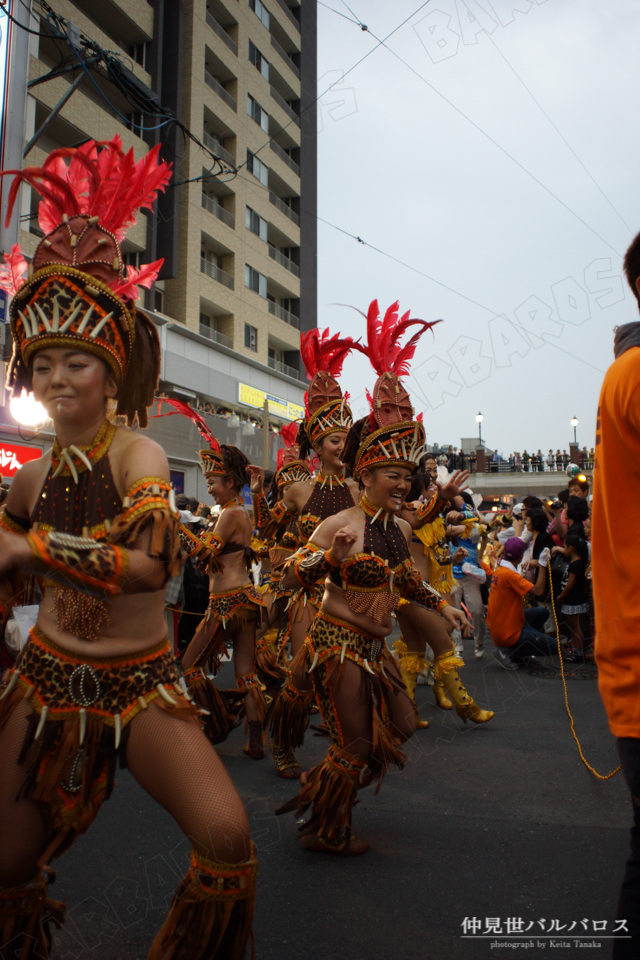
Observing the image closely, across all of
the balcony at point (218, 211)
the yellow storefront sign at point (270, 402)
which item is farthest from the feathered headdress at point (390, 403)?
the balcony at point (218, 211)

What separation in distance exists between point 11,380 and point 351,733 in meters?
2.20

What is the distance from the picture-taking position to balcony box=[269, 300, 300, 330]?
91.5ft

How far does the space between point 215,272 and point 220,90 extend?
6275mm

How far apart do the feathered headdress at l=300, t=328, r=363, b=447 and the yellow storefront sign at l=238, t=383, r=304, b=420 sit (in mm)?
16130

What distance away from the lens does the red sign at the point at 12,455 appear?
35.2 ft

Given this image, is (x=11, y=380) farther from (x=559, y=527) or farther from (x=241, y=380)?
(x=241, y=380)

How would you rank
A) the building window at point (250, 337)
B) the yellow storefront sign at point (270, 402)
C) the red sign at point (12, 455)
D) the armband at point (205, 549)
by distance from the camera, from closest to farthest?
the armband at point (205, 549)
the red sign at point (12, 455)
the yellow storefront sign at point (270, 402)
the building window at point (250, 337)

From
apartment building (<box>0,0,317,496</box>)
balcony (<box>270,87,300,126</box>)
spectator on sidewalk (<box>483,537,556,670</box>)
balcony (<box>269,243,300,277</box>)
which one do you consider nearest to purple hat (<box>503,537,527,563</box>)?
spectator on sidewalk (<box>483,537,556,670</box>)

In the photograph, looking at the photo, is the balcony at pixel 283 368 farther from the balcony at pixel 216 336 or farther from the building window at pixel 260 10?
the building window at pixel 260 10

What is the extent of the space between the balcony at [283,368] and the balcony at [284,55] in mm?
12194

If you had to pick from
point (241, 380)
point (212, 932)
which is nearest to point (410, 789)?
point (212, 932)

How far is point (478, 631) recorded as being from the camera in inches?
360

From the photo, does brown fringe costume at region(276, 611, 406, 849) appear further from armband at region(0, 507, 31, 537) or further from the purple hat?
the purple hat

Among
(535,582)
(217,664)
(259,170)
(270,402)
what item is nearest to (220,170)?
(259,170)
